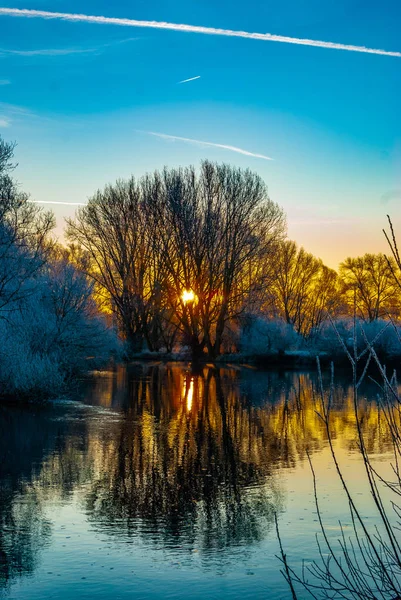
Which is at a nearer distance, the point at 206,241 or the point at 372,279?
the point at 206,241

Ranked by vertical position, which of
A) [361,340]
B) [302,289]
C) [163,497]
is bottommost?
[163,497]

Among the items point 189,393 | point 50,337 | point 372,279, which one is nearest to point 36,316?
point 50,337

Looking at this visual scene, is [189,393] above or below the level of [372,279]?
below

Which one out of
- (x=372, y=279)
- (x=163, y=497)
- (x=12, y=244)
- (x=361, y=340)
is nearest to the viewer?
(x=163, y=497)

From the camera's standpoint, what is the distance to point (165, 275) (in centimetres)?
4541

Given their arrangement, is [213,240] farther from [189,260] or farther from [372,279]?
[372,279]

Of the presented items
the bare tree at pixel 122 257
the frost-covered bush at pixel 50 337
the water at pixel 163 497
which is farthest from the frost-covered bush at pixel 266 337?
the water at pixel 163 497

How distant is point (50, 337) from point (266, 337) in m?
23.8

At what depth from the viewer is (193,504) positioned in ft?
30.8

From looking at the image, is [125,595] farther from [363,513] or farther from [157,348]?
[157,348]

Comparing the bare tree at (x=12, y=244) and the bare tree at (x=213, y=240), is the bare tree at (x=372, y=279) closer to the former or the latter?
the bare tree at (x=213, y=240)

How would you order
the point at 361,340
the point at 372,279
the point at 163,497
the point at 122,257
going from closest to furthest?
the point at 163,497 → the point at 361,340 → the point at 122,257 → the point at 372,279

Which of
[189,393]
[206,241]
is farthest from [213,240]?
[189,393]

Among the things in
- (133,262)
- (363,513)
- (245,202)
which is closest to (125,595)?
(363,513)
